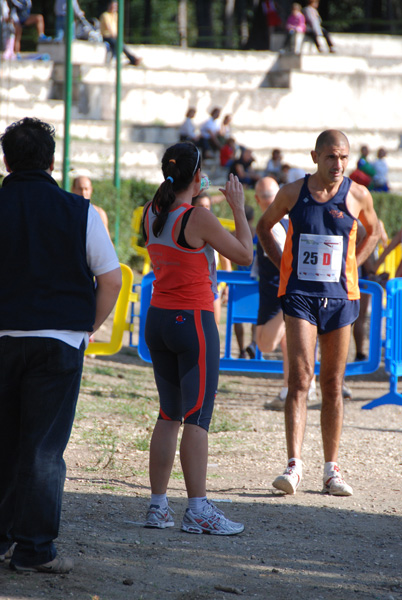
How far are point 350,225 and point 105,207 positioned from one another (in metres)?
10.5

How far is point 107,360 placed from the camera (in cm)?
977

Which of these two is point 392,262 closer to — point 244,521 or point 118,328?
point 118,328

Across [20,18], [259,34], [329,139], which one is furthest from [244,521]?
[259,34]

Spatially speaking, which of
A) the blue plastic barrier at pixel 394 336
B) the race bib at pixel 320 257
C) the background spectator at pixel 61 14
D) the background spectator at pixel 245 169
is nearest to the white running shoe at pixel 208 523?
the race bib at pixel 320 257

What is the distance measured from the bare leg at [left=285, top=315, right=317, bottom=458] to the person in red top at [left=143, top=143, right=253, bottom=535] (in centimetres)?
92

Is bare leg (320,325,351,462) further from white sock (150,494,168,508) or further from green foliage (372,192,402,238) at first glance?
green foliage (372,192,402,238)

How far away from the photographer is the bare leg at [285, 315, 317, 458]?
200 inches

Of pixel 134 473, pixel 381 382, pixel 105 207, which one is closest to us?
pixel 134 473

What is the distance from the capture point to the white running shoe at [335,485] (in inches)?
200

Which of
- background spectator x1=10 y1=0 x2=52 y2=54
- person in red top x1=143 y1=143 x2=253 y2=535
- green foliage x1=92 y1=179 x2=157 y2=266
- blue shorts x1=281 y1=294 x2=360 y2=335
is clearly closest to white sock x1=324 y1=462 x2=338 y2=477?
blue shorts x1=281 y1=294 x2=360 y2=335

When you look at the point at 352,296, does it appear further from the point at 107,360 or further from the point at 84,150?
the point at 84,150

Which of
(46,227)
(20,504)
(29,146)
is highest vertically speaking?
(29,146)

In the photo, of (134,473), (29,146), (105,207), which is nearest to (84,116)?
(105,207)

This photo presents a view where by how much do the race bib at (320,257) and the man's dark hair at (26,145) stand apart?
2057 millimetres
